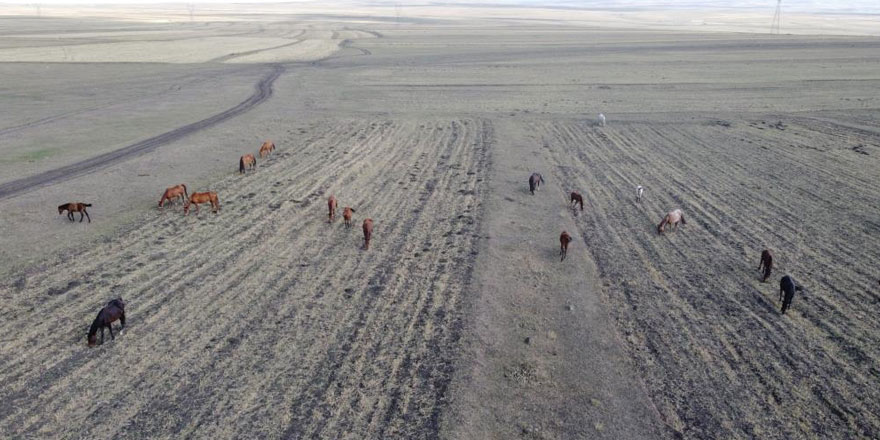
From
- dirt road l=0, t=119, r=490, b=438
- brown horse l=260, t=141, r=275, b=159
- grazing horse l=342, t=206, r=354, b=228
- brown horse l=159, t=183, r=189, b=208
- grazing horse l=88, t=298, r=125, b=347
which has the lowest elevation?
dirt road l=0, t=119, r=490, b=438

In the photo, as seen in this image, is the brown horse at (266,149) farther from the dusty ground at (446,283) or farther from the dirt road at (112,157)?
the dirt road at (112,157)

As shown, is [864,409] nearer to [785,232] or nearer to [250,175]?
[785,232]

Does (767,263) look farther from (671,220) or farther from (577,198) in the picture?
(577,198)

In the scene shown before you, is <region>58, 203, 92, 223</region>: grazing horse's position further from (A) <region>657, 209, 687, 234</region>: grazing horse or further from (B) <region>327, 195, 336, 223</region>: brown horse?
(A) <region>657, 209, 687, 234</region>: grazing horse

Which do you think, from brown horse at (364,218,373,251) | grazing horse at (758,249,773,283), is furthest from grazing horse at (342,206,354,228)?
grazing horse at (758,249,773,283)

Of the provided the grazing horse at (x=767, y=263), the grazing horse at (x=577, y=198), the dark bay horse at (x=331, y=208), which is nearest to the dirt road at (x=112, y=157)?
the dark bay horse at (x=331, y=208)

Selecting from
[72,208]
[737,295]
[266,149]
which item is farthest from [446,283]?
[266,149]

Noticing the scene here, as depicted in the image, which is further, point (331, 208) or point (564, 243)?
point (331, 208)
